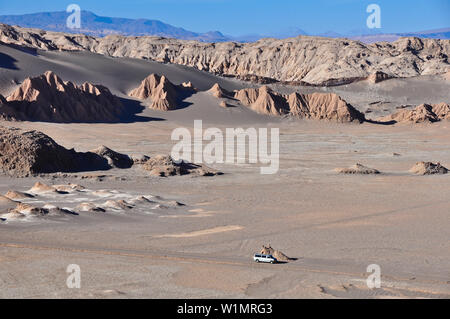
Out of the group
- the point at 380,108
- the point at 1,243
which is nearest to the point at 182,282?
the point at 1,243

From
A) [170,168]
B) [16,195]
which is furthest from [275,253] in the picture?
[170,168]

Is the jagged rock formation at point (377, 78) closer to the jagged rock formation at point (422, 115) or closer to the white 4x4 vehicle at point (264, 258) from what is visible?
the jagged rock formation at point (422, 115)

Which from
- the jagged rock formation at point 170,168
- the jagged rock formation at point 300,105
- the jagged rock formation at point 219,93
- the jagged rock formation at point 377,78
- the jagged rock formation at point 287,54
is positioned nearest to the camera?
the jagged rock formation at point 170,168

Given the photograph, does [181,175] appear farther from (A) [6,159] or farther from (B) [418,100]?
(B) [418,100]

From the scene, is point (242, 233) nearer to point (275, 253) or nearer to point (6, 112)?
point (275, 253)

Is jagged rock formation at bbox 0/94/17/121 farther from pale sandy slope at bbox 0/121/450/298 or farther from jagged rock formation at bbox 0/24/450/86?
jagged rock formation at bbox 0/24/450/86

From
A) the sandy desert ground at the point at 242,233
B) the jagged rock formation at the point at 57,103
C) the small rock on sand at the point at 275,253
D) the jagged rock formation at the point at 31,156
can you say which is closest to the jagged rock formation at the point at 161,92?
the jagged rock formation at the point at 57,103
